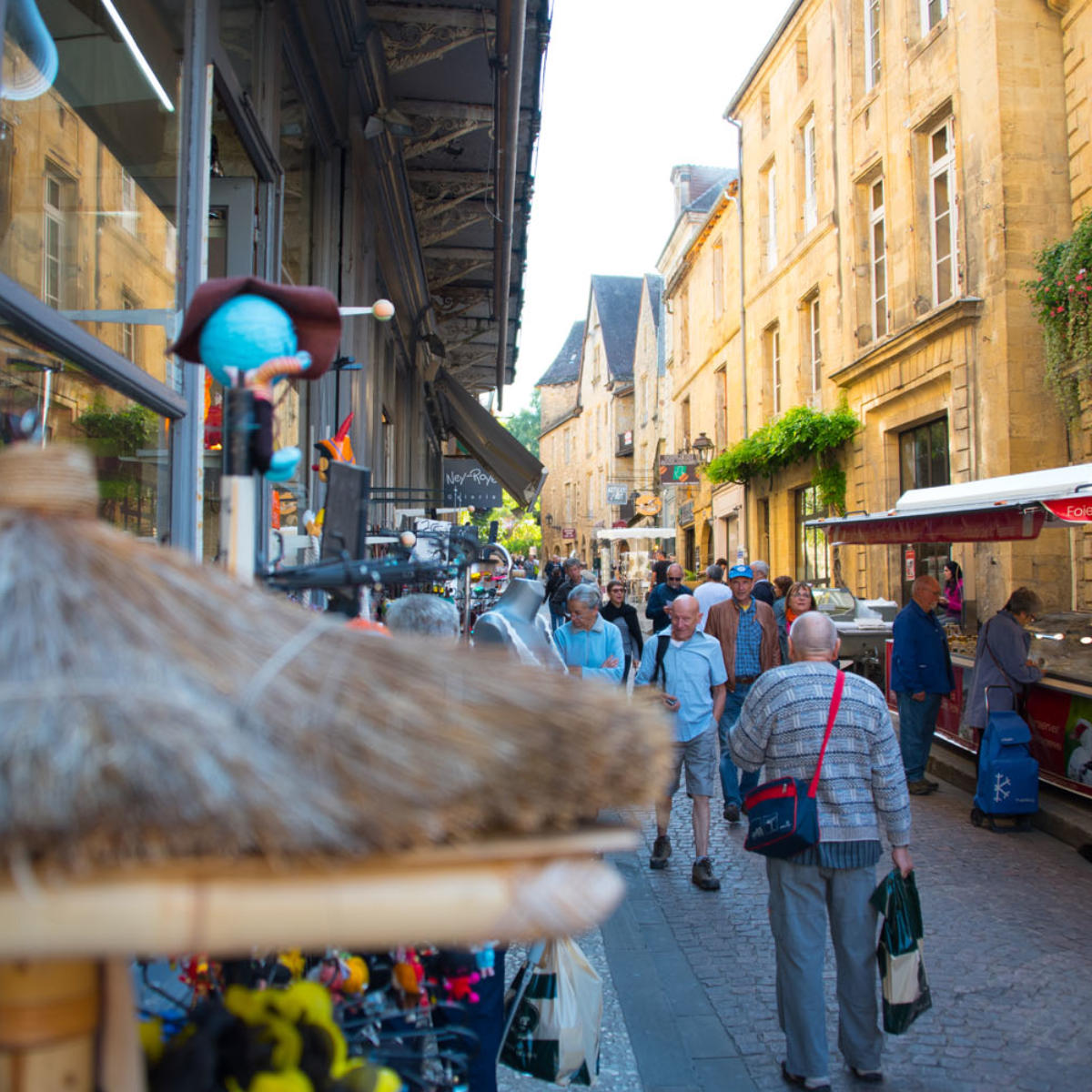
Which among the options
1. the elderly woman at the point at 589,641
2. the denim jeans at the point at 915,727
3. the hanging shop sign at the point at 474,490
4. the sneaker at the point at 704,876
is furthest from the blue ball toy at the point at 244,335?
the hanging shop sign at the point at 474,490

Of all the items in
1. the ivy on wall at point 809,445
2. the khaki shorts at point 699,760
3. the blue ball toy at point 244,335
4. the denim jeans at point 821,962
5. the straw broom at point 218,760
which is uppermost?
the ivy on wall at point 809,445

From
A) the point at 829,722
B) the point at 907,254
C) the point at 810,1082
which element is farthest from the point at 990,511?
the point at 907,254

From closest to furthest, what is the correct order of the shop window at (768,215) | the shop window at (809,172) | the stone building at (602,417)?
the shop window at (809,172), the shop window at (768,215), the stone building at (602,417)

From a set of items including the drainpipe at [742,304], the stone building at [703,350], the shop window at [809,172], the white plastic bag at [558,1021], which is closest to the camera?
the white plastic bag at [558,1021]

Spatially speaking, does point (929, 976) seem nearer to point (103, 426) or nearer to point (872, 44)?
point (103, 426)

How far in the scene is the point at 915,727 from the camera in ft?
28.0

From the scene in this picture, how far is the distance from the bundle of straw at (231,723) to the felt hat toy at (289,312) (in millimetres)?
689

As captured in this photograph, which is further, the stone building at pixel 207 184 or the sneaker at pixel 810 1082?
the sneaker at pixel 810 1082

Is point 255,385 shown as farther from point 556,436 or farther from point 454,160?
point 556,436

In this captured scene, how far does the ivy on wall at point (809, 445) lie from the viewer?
1917cm

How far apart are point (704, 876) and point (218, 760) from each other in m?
5.46

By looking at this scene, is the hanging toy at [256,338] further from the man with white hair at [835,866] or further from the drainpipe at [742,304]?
the drainpipe at [742,304]

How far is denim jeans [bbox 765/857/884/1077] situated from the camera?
385 centimetres

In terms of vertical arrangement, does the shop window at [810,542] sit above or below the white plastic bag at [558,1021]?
above
